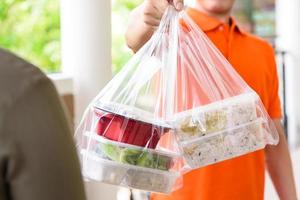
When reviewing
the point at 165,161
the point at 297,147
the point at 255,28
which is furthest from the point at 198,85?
the point at 255,28

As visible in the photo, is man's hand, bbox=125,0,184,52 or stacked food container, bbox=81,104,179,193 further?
man's hand, bbox=125,0,184,52

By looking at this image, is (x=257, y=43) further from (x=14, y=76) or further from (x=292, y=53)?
(x=292, y=53)

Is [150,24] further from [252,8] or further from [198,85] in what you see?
[252,8]

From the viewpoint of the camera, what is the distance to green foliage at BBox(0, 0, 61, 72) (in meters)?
3.56

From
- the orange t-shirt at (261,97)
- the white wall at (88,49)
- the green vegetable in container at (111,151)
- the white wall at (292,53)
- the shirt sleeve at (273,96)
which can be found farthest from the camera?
the white wall at (292,53)

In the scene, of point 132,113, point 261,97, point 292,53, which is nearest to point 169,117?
point 132,113

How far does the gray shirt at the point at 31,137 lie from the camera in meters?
0.65

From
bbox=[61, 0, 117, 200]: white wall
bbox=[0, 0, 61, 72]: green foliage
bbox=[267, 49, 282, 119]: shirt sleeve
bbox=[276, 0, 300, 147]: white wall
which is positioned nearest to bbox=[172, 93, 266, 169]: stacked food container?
bbox=[267, 49, 282, 119]: shirt sleeve

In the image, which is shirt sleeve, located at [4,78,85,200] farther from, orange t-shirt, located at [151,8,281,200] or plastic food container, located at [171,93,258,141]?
orange t-shirt, located at [151,8,281,200]

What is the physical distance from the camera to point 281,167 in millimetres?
1718

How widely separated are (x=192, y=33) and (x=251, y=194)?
1.56ft

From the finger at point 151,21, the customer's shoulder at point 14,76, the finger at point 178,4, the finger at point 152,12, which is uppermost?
the finger at point 178,4

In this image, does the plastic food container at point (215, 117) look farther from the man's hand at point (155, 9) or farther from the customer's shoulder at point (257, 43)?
the customer's shoulder at point (257, 43)

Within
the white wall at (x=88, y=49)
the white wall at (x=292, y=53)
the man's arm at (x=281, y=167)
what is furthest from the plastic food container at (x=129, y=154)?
the white wall at (x=292, y=53)
